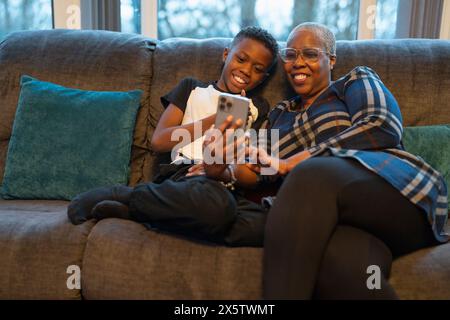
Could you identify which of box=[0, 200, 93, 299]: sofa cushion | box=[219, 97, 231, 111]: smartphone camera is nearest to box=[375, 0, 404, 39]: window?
box=[219, 97, 231, 111]: smartphone camera

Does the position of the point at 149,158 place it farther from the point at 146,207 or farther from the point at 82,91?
the point at 146,207

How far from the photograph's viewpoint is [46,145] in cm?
186

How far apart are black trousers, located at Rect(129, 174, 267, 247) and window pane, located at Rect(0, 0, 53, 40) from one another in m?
1.70

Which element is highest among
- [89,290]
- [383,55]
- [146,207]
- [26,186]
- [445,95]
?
[383,55]

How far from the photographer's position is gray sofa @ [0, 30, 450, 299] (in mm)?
1312

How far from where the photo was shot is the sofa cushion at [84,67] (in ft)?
6.62

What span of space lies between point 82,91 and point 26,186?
0.43m

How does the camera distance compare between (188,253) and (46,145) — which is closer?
(188,253)

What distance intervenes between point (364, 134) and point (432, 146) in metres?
0.51

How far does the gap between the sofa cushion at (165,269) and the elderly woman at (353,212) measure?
14 centimetres

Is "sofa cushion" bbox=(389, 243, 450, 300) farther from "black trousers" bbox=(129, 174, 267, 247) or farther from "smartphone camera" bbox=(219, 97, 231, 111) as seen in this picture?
"smartphone camera" bbox=(219, 97, 231, 111)

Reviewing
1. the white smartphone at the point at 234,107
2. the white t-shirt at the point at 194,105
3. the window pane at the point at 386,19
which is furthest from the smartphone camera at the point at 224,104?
the window pane at the point at 386,19

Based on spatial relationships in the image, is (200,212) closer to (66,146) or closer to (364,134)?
(364,134)

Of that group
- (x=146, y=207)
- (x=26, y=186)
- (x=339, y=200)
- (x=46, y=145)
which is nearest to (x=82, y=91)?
(x=46, y=145)
